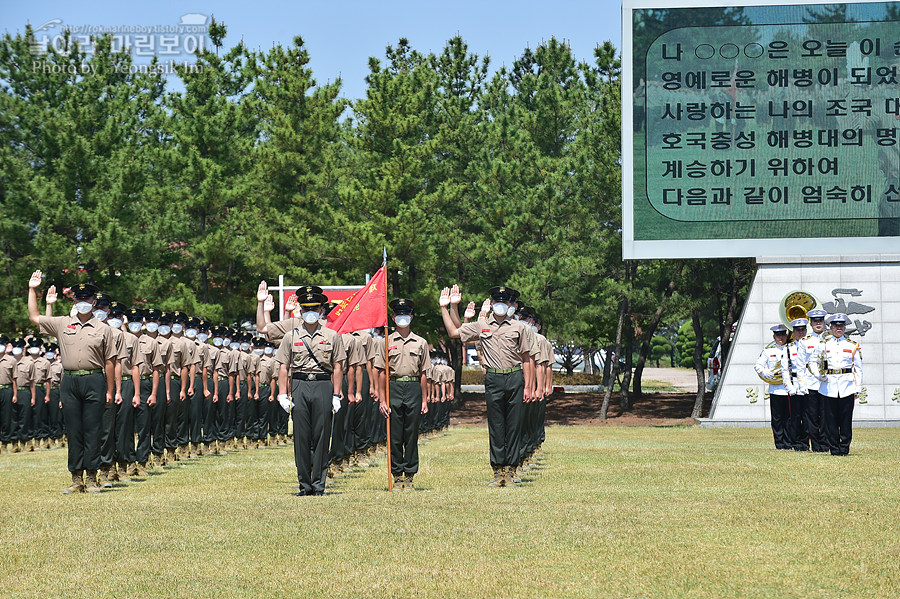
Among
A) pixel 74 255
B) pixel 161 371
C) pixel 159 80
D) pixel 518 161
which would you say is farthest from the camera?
pixel 159 80

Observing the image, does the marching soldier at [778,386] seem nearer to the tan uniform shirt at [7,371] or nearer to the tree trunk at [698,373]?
the tan uniform shirt at [7,371]

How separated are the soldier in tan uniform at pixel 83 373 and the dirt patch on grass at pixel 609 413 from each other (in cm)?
2613

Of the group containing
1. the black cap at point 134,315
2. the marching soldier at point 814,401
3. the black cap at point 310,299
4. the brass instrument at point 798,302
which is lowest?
the marching soldier at point 814,401

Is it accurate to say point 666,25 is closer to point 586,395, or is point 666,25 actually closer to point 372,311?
point 372,311

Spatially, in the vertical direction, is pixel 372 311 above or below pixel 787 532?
above

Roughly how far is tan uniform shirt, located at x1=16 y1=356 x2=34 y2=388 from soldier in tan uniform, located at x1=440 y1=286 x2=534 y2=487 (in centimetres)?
1156

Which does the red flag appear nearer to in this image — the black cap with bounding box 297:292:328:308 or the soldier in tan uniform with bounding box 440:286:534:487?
the soldier in tan uniform with bounding box 440:286:534:487

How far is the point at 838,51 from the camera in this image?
27000 mm

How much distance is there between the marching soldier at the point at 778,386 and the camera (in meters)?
19.0

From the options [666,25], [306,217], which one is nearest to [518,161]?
[306,217]

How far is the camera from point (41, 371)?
21672 mm

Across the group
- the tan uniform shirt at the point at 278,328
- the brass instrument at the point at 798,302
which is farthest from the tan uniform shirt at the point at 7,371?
the brass instrument at the point at 798,302

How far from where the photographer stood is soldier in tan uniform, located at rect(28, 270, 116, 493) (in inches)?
478

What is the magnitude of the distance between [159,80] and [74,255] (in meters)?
19.8
